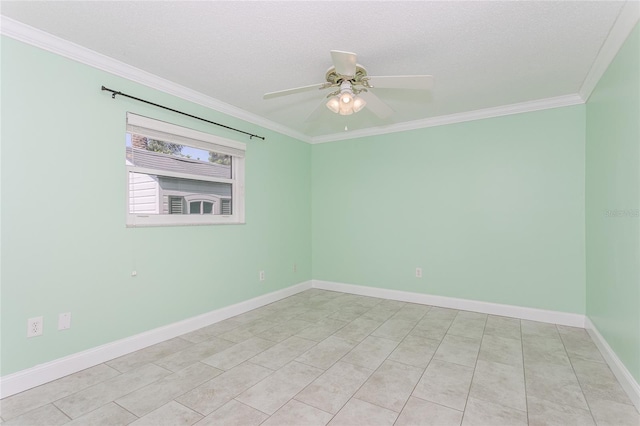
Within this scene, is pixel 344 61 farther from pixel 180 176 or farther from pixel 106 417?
pixel 106 417

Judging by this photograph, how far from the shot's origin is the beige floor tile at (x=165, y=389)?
6.07 ft

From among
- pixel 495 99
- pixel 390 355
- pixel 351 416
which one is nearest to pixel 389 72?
pixel 495 99

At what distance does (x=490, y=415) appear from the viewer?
176 cm

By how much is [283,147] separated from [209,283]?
83.9 inches

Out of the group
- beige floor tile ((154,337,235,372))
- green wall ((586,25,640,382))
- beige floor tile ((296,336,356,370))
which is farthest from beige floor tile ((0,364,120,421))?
green wall ((586,25,640,382))

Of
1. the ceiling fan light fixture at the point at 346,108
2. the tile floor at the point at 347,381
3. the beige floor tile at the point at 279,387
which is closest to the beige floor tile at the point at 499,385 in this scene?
the tile floor at the point at 347,381

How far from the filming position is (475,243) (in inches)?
145

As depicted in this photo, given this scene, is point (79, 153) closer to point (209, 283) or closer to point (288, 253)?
point (209, 283)

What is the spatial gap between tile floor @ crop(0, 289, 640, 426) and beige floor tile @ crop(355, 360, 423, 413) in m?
0.01

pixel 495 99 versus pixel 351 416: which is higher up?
pixel 495 99

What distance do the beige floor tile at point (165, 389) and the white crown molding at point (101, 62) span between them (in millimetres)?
2431

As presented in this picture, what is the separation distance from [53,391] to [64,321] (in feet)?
1.48

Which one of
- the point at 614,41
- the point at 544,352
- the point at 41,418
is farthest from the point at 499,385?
the point at 41,418

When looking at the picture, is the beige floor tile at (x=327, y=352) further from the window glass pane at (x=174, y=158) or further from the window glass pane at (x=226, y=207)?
the window glass pane at (x=174, y=158)
